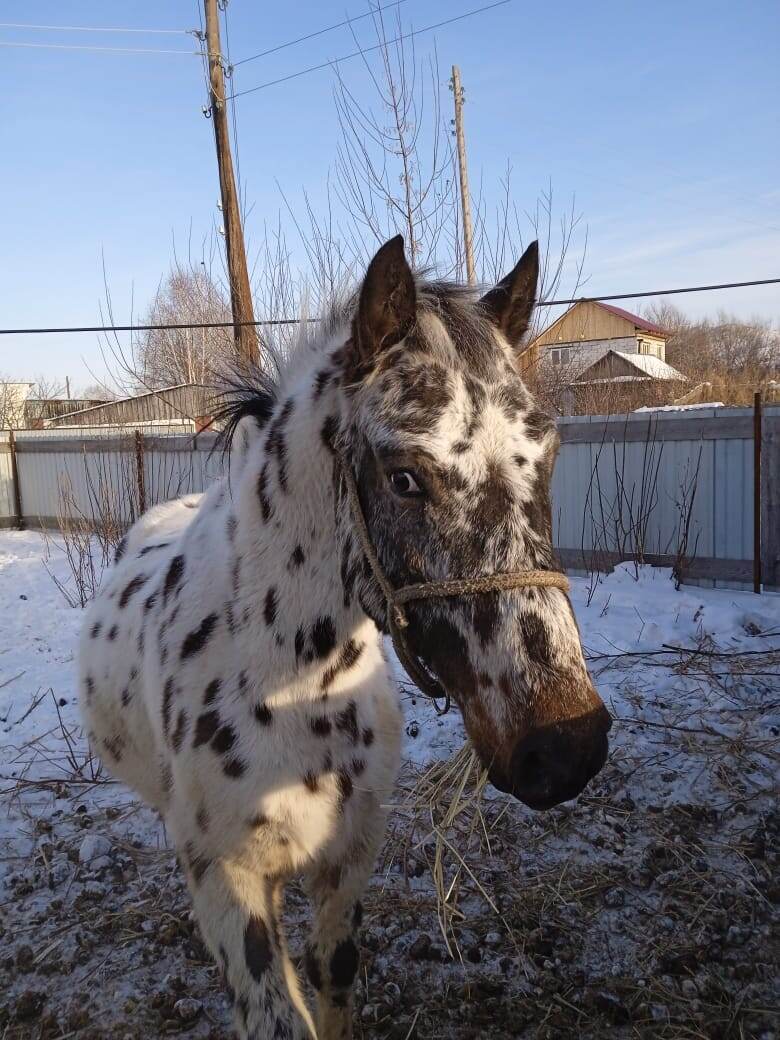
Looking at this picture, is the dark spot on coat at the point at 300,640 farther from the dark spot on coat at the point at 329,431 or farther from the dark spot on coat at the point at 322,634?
the dark spot on coat at the point at 329,431

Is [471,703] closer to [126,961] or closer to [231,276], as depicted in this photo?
[126,961]

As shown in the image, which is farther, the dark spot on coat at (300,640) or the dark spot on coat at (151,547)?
the dark spot on coat at (151,547)

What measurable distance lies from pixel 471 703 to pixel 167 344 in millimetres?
10213

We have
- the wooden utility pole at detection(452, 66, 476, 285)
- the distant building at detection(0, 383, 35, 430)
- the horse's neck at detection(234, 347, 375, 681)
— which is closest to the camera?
the horse's neck at detection(234, 347, 375, 681)

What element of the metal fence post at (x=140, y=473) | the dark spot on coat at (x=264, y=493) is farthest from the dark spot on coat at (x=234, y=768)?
the metal fence post at (x=140, y=473)

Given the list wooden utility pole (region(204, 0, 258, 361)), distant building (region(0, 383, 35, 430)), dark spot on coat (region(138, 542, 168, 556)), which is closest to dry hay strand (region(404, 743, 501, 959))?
dark spot on coat (region(138, 542, 168, 556))

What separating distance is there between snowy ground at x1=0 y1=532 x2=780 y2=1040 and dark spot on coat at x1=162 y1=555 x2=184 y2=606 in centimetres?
99

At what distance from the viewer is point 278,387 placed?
6.89 feet

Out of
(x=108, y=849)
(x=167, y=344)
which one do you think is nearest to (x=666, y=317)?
(x=167, y=344)

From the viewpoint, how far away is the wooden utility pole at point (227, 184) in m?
8.95

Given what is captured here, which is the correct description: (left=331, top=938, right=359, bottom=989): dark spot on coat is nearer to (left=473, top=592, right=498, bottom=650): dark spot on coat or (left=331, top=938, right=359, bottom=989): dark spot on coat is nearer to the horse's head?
the horse's head

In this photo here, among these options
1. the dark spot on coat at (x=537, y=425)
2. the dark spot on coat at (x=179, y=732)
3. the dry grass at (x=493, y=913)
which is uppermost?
the dark spot on coat at (x=537, y=425)

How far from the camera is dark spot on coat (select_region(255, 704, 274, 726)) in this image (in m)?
1.83

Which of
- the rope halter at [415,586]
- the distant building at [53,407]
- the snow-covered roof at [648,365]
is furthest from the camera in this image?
the distant building at [53,407]
